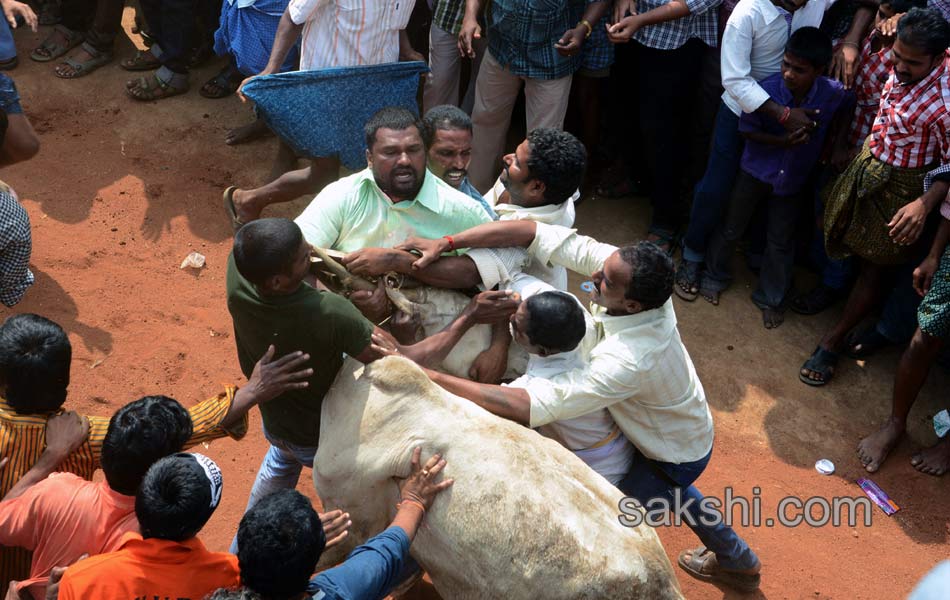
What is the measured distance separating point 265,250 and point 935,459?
14.9 feet

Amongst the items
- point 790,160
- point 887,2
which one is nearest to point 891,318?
point 790,160

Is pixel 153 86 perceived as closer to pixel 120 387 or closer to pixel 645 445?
pixel 120 387

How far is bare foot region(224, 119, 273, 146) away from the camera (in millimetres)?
7535

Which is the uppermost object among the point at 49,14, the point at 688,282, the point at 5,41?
the point at 5,41

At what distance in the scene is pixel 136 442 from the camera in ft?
10.4

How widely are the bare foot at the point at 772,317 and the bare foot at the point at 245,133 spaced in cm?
424

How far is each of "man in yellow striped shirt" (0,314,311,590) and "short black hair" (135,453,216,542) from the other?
1.88 feet

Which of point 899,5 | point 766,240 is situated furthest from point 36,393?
point 899,5

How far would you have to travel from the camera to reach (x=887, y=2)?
19.2 ft

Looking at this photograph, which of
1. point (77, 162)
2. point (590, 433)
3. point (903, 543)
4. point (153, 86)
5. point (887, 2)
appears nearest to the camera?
point (590, 433)

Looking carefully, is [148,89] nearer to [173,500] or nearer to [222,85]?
[222,85]

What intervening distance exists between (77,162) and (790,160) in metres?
5.34

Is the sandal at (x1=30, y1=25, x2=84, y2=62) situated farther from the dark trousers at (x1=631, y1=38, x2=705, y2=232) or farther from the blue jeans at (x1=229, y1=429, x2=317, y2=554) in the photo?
the blue jeans at (x1=229, y1=429, x2=317, y2=554)

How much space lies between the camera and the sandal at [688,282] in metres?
6.82
